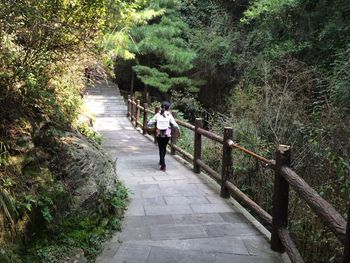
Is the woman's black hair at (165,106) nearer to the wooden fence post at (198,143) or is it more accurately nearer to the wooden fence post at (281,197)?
the wooden fence post at (198,143)

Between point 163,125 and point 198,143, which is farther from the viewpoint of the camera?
point 163,125

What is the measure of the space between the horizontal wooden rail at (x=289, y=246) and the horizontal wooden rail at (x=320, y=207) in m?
0.54

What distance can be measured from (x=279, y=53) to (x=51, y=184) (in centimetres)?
1017

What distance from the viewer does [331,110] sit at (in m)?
7.66

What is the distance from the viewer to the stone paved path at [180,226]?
12.8 ft

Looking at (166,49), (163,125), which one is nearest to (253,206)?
(163,125)

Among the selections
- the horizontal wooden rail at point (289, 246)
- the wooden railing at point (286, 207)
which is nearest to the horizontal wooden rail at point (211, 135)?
the wooden railing at point (286, 207)

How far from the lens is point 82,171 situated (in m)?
4.52

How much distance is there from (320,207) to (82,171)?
2637 mm

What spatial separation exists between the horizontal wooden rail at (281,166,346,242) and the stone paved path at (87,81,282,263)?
87 centimetres

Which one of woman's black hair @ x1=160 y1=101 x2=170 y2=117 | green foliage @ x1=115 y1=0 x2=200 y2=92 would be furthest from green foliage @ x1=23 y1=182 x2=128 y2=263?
green foliage @ x1=115 y1=0 x2=200 y2=92

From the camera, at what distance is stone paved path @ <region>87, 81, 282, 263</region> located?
12.8 feet

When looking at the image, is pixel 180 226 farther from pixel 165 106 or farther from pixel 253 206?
pixel 165 106

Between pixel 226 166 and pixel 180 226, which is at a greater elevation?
pixel 226 166
